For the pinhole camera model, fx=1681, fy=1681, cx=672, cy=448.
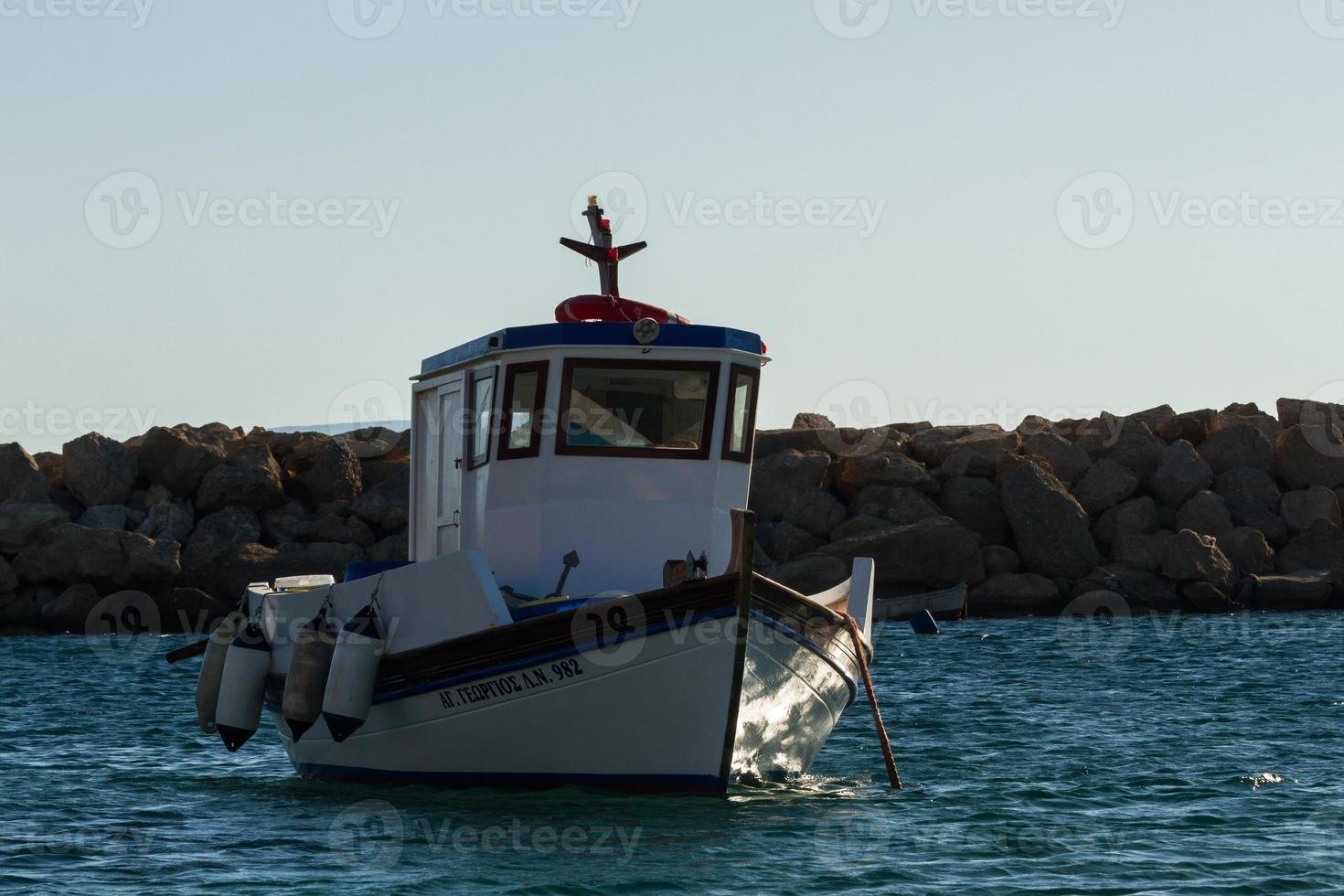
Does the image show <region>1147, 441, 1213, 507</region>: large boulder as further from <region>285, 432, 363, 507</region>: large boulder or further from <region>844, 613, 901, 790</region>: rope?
<region>844, 613, 901, 790</region>: rope

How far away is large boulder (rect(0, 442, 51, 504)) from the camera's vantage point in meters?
33.7

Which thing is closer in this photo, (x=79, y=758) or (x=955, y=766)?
(x=955, y=766)

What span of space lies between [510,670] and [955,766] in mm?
5250

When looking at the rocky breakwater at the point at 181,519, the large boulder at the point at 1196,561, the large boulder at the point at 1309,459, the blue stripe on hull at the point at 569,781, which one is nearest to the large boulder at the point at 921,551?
the large boulder at the point at 1196,561

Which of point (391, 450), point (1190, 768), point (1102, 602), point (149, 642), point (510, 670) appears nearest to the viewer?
point (510, 670)

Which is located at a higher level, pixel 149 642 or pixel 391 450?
Result: pixel 391 450

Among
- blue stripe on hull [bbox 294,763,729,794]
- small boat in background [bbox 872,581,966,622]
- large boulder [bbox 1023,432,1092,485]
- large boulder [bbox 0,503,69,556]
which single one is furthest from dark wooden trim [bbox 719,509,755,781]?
large boulder [bbox 1023,432,1092,485]

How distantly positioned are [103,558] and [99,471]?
3.16 meters

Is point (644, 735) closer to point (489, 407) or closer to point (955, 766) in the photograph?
point (489, 407)

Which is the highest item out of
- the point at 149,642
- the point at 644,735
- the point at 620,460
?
the point at 620,460

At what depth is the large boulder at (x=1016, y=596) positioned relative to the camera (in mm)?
33250

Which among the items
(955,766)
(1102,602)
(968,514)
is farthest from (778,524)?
(955,766)

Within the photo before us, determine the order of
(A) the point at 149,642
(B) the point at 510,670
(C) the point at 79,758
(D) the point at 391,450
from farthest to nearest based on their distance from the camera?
1. (D) the point at 391,450
2. (A) the point at 149,642
3. (C) the point at 79,758
4. (B) the point at 510,670

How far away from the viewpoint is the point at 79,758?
1598cm
